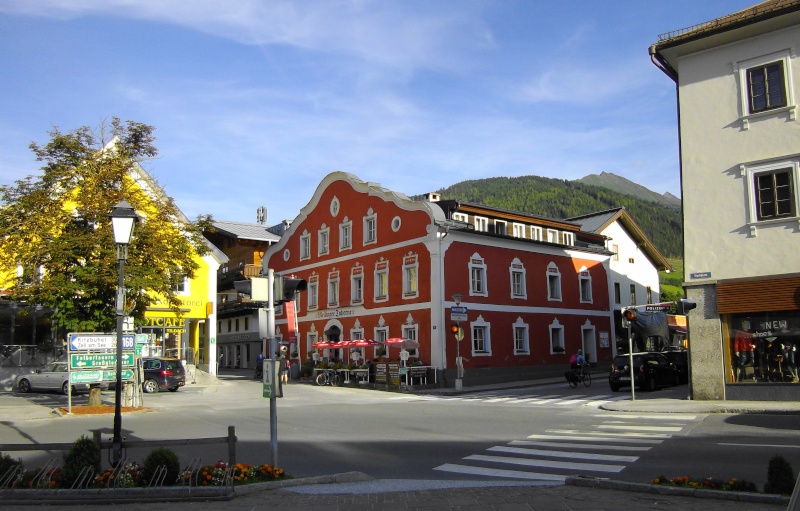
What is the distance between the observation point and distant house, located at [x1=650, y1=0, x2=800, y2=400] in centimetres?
2117

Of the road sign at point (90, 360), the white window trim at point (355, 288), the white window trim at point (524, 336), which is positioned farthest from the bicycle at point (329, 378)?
the road sign at point (90, 360)

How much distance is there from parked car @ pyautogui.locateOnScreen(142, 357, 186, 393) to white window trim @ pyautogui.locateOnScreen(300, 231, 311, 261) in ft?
55.7

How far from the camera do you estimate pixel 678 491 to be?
27.2 feet

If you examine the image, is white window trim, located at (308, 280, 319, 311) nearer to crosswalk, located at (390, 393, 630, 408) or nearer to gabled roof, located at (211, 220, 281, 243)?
gabled roof, located at (211, 220, 281, 243)

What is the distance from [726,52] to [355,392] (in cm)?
2166

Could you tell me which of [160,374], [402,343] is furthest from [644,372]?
[160,374]

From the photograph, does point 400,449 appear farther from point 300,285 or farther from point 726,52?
point 726,52

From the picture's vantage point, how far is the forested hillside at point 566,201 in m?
120

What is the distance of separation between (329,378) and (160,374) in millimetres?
10038

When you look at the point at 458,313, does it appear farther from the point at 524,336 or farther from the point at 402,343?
the point at 524,336

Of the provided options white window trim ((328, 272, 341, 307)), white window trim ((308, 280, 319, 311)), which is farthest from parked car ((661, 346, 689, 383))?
white window trim ((308, 280, 319, 311))

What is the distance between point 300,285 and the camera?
35.3 ft

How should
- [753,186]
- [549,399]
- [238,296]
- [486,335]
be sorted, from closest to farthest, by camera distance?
[753,186], [549,399], [486,335], [238,296]

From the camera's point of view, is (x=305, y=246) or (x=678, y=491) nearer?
(x=678, y=491)
